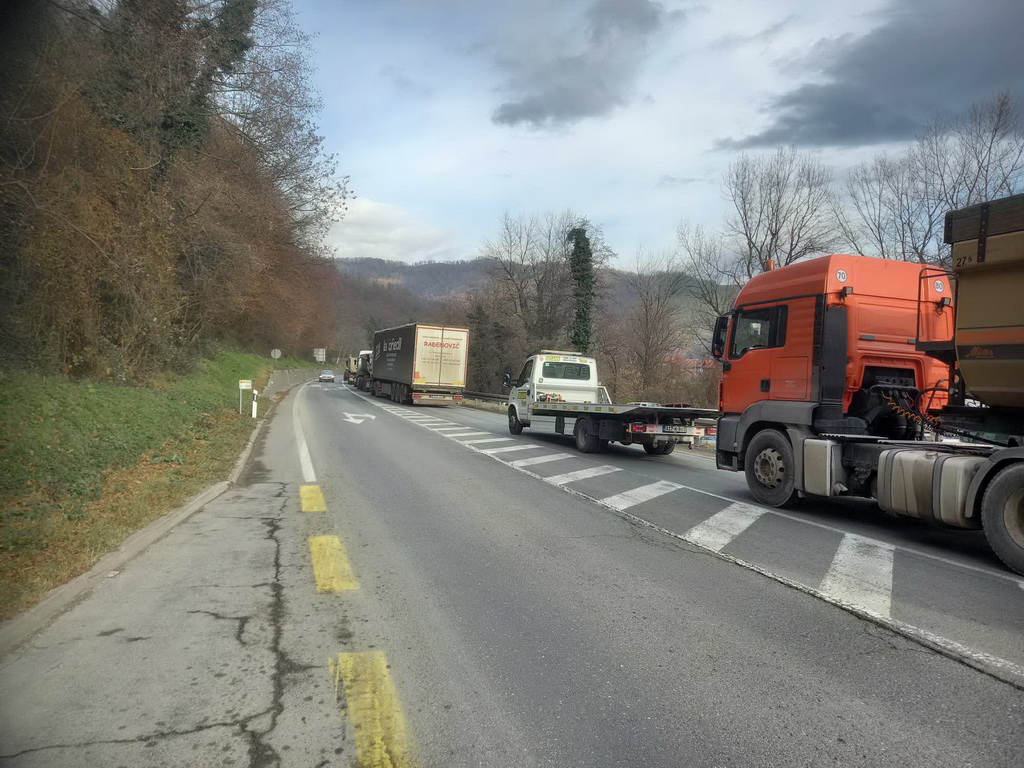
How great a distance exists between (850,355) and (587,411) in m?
7.33

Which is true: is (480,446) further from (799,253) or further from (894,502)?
(799,253)

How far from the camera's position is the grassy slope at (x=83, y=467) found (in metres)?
5.59

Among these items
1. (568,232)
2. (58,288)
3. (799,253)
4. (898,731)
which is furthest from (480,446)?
(568,232)

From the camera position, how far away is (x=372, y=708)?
11.2ft

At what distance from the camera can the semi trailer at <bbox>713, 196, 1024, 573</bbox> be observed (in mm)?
6176

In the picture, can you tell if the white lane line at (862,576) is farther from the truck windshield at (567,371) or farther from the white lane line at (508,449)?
the truck windshield at (567,371)

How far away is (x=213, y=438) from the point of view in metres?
14.2

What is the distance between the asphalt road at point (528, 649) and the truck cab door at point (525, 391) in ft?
33.3

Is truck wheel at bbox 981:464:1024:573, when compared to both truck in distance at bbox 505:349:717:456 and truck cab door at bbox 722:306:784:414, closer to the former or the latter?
truck cab door at bbox 722:306:784:414

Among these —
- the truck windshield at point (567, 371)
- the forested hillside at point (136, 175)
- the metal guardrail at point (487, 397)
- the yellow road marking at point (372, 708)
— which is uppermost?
the forested hillside at point (136, 175)

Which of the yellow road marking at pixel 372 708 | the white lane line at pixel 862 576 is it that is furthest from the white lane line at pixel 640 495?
the yellow road marking at pixel 372 708

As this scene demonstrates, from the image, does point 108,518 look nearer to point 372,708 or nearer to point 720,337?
point 372,708

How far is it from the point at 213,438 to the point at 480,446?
19.8 ft

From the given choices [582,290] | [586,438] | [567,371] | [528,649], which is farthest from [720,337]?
[582,290]
